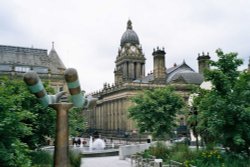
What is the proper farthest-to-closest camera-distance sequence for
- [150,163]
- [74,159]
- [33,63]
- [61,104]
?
[33,63]
[74,159]
[150,163]
[61,104]

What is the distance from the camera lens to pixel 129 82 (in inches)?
2566

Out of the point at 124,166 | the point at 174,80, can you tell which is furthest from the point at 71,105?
the point at 174,80

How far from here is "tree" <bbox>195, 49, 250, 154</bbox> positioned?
41.6 feet

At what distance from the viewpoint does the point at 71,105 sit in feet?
24.5

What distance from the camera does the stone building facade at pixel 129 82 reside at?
215ft

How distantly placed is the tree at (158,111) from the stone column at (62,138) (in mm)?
20361

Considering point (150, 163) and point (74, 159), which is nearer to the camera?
point (150, 163)

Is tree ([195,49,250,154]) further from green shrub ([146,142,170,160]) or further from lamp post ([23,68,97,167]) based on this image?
lamp post ([23,68,97,167])

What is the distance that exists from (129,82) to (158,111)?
38.0 meters

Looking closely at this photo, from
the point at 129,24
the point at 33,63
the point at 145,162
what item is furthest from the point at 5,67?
the point at 129,24

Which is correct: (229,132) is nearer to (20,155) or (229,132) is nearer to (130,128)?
(20,155)

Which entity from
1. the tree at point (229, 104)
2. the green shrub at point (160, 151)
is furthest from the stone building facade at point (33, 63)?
the tree at point (229, 104)

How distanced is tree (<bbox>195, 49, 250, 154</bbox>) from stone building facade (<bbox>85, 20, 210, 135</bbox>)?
39.7 meters

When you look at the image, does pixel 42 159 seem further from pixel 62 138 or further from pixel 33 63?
pixel 33 63
